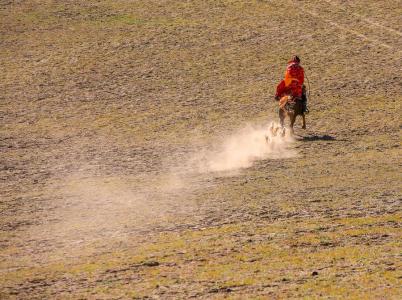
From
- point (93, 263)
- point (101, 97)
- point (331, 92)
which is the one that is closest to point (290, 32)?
point (331, 92)

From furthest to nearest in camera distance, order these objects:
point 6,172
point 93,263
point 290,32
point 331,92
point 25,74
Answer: point 290,32, point 25,74, point 331,92, point 6,172, point 93,263

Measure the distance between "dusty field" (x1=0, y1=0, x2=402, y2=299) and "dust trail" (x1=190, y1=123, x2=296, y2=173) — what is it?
0.37 ft

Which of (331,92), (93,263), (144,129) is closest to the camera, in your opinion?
(93,263)

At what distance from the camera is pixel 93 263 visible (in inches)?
671

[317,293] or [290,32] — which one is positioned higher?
[317,293]

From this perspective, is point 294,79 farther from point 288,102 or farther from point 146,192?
point 146,192

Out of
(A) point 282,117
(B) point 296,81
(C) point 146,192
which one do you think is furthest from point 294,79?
(C) point 146,192

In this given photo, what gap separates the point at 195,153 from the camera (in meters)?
26.5

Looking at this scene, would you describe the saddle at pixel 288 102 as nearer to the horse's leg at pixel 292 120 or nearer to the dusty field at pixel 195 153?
the horse's leg at pixel 292 120

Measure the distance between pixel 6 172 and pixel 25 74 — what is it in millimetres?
Result: 11872

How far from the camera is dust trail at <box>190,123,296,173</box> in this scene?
25.1 metres

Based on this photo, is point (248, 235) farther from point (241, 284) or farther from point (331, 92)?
point (331, 92)

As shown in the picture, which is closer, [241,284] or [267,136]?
[241,284]

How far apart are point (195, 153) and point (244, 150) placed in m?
1.47
